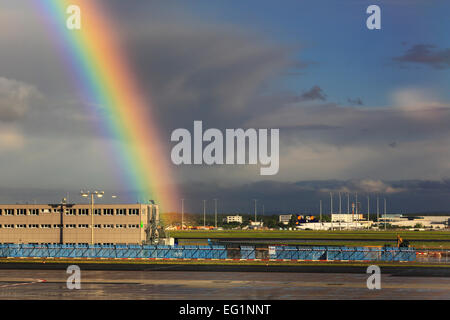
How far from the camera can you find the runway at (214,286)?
4431 cm

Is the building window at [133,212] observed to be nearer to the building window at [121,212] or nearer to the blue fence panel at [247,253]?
the building window at [121,212]

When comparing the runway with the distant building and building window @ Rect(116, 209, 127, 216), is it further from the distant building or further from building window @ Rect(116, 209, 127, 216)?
building window @ Rect(116, 209, 127, 216)

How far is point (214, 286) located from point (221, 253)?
34.3 meters

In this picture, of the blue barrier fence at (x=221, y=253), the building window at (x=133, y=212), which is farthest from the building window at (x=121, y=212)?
the blue barrier fence at (x=221, y=253)

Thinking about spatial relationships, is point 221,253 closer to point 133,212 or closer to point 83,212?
point 133,212

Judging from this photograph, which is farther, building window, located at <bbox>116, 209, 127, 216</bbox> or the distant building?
building window, located at <bbox>116, 209, 127, 216</bbox>

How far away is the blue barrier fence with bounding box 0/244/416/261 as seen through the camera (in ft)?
265

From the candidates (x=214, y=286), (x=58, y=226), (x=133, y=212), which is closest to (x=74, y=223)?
(x=58, y=226)

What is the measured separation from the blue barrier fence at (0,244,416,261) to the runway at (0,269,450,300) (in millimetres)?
19365

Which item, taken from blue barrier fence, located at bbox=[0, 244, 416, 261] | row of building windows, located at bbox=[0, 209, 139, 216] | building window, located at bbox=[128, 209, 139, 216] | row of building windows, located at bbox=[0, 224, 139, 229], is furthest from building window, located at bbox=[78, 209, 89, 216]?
blue barrier fence, located at bbox=[0, 244, 416, 261]

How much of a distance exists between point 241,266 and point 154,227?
156ft
